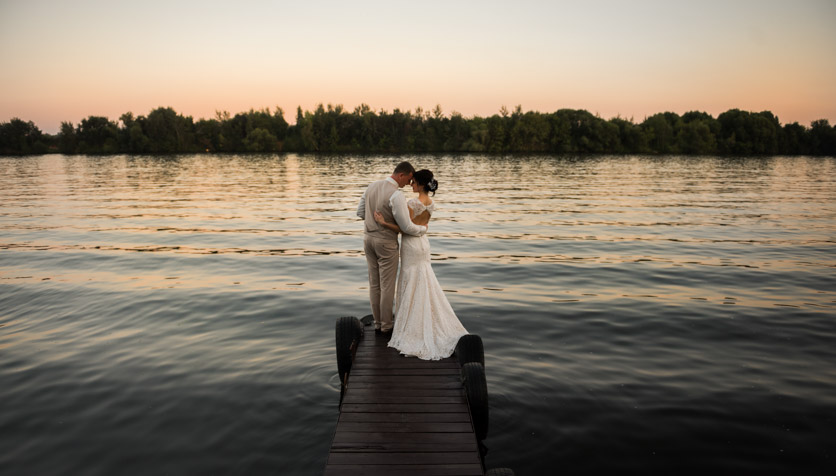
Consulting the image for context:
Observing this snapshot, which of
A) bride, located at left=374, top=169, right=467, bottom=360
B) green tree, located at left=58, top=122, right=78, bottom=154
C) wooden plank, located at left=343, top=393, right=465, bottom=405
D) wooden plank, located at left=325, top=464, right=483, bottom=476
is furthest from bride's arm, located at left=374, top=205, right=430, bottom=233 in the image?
green tree, located at left=58, top=122, right=78, bottom=154

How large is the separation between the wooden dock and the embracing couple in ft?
1.37

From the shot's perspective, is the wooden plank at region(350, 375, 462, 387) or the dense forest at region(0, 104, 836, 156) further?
the dense forest at region(0, 104, 836, 156)

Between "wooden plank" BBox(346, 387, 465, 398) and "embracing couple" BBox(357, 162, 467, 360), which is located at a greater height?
"embracing couple" BBox(357, 162, 467, 360)

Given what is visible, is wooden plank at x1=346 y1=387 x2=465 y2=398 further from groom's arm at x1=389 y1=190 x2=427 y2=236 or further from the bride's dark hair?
the bride's dark hair

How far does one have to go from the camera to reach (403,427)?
234 inches

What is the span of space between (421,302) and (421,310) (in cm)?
Result: 14

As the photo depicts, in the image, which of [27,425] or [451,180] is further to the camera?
[451,180]

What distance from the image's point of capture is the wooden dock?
5203mm

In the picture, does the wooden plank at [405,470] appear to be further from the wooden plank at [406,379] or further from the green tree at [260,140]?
the green tree at [260,140]

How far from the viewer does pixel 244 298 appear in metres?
14.7

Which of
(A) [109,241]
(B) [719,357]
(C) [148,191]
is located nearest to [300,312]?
(B) [719,357]

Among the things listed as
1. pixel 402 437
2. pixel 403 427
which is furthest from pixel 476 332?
pixel 402 437

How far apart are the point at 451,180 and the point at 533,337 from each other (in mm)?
48497

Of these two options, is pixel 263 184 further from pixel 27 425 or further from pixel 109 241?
pixel 27 425
